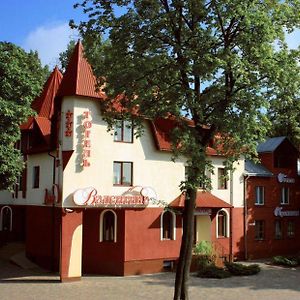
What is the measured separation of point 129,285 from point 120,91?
1160 cm

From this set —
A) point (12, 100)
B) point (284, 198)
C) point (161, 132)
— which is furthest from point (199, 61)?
point (284, 198)

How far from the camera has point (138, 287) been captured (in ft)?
73.1

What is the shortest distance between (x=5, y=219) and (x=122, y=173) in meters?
13.2

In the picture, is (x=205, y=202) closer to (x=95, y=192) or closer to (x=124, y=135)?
(x=124, y=135)

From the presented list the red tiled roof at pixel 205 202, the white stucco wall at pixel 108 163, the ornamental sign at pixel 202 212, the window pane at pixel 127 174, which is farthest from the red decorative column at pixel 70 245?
the ornamental sign at pixel 202 212

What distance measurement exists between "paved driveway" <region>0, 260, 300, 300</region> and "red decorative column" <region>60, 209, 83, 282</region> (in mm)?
566

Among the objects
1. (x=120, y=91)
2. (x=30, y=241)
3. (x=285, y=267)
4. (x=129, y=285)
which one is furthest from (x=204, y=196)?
(x=120, y=91)

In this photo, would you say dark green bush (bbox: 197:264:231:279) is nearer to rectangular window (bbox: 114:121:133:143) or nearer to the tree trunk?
rectangular window (bbox: 114:121:133:143)

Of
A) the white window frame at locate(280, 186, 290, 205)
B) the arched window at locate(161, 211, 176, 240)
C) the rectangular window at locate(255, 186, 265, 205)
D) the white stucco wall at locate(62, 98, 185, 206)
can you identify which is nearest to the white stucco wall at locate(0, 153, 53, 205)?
the white stucco wall at locate(62, 98, 185, 206)

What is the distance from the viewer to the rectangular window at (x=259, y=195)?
1330 inches

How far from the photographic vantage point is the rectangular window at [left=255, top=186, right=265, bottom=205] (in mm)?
33781

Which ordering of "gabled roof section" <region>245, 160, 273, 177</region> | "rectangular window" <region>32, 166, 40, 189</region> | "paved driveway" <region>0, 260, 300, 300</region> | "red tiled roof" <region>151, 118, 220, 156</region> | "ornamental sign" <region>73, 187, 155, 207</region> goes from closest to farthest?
"paved driveway" <region>0, 260, 300, 300</region>
"ornamental sign" <region>73, 187, 155, 207</region>
"red tiled roof" <region>151, 118, 220, 156</region>
"rectangular window" <region>32, 166, 40, 189</region>
"gabled roof section" <region>245, 160, 273, 177</region>

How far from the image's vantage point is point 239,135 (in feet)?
45.8

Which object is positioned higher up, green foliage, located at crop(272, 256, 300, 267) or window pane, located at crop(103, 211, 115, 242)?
window pane, located at crop(103, 211, 115, 242)
